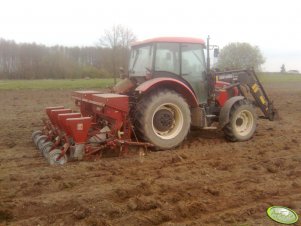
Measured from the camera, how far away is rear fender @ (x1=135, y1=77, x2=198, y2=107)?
6.71 metres

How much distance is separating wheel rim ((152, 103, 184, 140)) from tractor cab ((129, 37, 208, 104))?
640 millimetres

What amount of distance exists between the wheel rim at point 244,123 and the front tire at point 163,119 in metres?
1.41

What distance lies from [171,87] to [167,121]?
0.65 metres

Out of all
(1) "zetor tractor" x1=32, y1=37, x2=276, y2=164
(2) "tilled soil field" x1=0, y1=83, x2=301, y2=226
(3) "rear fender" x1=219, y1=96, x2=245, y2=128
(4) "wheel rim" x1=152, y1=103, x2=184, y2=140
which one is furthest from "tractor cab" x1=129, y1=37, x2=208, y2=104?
(2) "tilled soil field" x1=0, y1=83, x2=301, y2=226

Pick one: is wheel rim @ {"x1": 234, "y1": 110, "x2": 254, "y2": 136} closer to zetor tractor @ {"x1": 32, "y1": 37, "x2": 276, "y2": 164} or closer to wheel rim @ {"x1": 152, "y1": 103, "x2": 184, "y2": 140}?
zetor tractor @ {"x1": 32, "y1": 37, "x2": 276, "y2": 164}

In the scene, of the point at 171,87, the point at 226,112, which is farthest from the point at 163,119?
the point at 226,112

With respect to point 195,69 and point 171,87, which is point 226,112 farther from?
point 171,87

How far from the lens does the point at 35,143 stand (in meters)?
7.38

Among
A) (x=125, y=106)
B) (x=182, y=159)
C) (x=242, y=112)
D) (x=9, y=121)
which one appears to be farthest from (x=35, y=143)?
(x=242, y=112)

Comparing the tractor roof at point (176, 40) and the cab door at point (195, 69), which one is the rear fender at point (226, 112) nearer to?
the cab door at point (195, 69)

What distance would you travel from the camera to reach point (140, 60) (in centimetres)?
769
